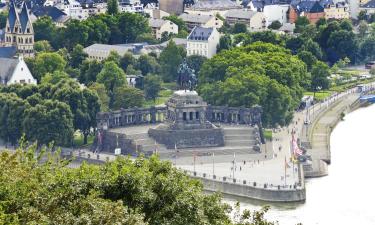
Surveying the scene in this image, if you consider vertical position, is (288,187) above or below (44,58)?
below

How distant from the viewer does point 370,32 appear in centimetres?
15112

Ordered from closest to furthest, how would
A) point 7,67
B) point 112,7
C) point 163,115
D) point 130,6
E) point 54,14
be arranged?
point 163,115 < point 7,67 < point 112,7 < point 54,14 < point 130,6

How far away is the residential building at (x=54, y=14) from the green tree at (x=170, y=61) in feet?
106

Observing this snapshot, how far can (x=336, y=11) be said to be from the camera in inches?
6658

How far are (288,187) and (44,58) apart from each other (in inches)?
1865

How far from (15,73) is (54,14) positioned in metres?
50.1

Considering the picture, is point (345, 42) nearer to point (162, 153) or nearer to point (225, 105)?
point (225, 105)

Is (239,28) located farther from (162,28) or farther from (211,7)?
(211,7)

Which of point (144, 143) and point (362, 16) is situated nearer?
point (144, 143)

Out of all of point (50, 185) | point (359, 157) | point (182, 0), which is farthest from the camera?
point (182, 0)

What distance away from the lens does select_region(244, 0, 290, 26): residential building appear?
547 feet

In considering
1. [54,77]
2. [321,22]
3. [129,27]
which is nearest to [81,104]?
[54,77]

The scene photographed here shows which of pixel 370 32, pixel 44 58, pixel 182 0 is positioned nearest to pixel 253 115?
pixel 44 58

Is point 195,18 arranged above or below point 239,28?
above
